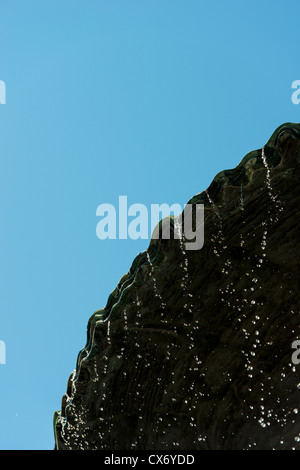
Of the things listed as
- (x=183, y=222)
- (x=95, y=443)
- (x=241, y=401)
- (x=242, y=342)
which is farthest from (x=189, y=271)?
(x=95, y=443)

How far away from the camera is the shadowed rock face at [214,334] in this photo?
3.15 metres

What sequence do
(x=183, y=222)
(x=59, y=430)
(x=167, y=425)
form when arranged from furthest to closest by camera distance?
(x=59, y=430) < (x=167, y=425) < (x=183, y=222)

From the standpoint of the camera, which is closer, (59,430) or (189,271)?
(189,271)

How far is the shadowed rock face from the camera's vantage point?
10.3ft

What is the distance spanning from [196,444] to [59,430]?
1.06 m

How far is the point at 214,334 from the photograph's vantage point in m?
3.39

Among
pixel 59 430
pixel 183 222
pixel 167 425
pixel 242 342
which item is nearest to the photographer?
pixel 183 222

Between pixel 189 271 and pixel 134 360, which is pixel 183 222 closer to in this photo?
pixel 189 271

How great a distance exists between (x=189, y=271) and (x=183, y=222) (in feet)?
0.98

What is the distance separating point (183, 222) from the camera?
315cm

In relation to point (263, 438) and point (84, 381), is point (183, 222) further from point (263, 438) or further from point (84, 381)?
point (263, 438)

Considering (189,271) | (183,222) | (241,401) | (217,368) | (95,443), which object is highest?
(183,222)

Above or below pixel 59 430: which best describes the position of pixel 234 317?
above
